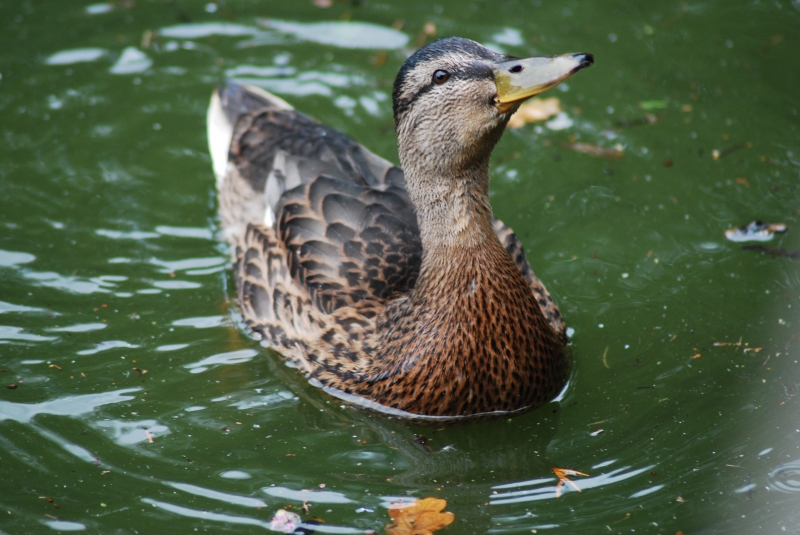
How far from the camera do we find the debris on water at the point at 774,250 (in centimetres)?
612

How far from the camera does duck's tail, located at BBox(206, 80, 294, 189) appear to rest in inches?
283

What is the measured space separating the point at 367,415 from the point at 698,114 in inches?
165

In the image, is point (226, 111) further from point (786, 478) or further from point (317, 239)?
point (786, 478)

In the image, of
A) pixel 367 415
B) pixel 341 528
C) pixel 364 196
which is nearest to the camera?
pixel 341 528

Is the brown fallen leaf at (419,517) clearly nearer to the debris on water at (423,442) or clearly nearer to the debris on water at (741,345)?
the debris on water at (423,442)

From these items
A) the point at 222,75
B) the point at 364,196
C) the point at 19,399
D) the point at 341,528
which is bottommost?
the point at 341,528

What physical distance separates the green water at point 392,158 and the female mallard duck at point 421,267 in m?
0.23

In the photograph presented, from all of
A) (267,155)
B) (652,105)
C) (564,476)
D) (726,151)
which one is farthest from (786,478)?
(267,155)

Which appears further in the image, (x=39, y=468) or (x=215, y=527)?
(x=39, y=468)

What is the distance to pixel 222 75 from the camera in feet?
27.2

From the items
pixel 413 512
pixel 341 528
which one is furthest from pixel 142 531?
pixel 413 512

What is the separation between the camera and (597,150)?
729 centimetres

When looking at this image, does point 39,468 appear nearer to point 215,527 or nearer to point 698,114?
point 215,527

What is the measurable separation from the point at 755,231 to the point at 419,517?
3.47 m
